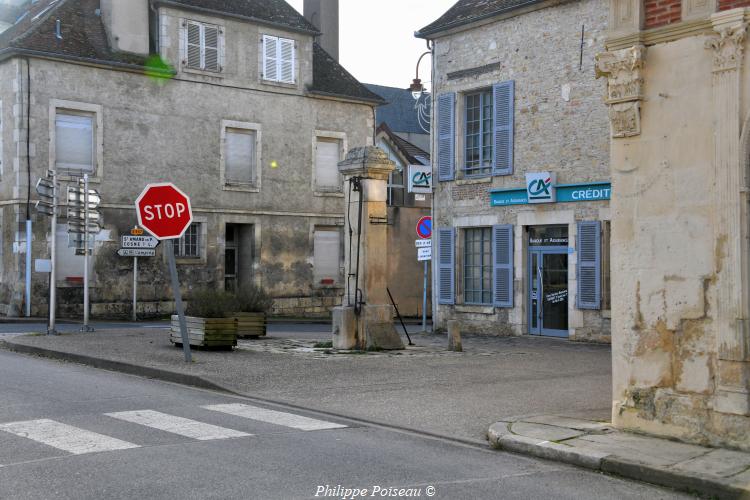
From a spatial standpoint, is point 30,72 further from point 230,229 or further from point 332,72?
point 332,72

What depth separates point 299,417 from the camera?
8930mm

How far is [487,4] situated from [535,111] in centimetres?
331

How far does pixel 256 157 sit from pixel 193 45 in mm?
4050

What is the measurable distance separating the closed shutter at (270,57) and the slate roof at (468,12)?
8.55 metres

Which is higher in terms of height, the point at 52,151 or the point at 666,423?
the point at 52,151

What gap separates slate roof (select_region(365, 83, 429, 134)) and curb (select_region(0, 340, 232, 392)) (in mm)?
28965

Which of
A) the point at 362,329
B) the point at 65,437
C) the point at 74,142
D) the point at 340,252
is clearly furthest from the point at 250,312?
the point at 340,252

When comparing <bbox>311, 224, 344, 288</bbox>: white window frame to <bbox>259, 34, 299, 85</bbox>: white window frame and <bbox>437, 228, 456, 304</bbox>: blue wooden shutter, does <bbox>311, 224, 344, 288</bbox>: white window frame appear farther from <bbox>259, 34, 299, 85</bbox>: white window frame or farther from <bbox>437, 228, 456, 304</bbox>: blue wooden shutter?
<bbox>437, 228, 456, 304</bbox>: blue wooden shutter

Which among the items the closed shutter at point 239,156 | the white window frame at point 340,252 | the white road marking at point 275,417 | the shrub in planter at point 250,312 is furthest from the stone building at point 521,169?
the white road marking at point 275,417

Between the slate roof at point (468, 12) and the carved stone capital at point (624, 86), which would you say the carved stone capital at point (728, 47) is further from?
the slate roof at point (468, 12)

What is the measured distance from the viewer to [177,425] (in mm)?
8219

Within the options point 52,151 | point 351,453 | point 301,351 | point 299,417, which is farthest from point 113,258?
point 351,453

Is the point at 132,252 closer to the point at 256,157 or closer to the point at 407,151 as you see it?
the point at 256,157

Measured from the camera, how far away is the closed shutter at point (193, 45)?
91.3 feet
